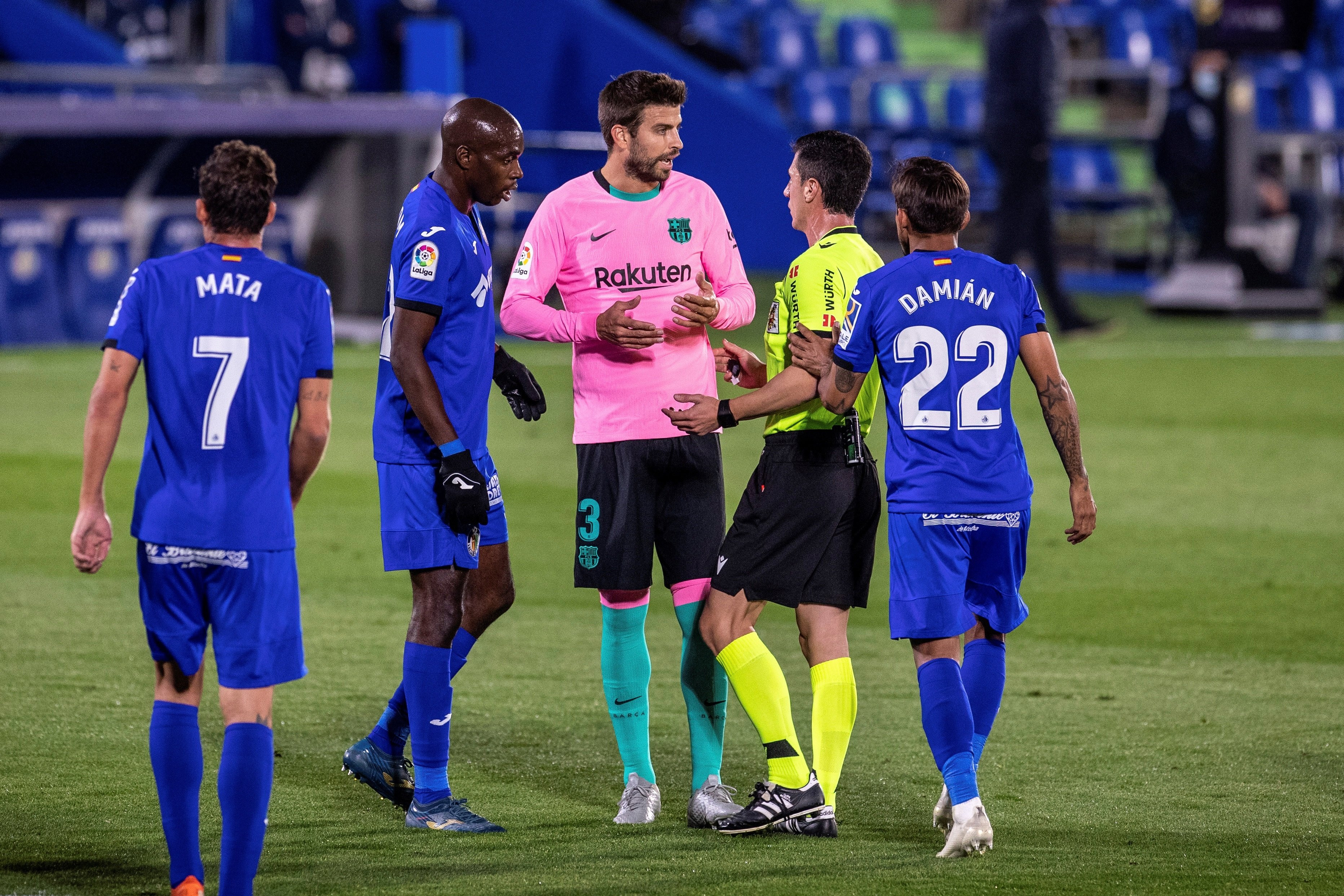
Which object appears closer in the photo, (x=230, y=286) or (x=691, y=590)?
(x=230, y=286)

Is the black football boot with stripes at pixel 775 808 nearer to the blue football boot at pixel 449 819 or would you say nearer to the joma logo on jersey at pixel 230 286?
the blue football boot at pixel 449 819

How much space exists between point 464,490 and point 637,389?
2.34ft

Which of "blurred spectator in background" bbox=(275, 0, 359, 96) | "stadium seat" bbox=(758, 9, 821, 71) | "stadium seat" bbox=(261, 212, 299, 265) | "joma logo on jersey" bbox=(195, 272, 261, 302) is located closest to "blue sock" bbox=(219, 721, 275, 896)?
"joma logo on jersey" bbox=(195, 272, 261, 302)

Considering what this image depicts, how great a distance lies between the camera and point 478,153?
4.99 meters

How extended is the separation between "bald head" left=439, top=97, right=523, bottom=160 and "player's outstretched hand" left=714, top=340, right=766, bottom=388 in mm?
865

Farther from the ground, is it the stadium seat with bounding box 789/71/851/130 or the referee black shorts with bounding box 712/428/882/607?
the stadium seat with bounding box 789/71/851/130

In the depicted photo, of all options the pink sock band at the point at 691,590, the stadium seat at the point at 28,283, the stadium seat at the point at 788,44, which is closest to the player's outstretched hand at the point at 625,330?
the pink sock band at the point at 691,590

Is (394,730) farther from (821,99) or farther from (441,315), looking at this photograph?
(821,99)

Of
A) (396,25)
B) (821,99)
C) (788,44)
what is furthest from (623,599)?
(788,44)

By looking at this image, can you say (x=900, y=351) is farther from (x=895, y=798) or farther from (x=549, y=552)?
(x=549, y=552)

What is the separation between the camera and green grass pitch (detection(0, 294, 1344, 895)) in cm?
463

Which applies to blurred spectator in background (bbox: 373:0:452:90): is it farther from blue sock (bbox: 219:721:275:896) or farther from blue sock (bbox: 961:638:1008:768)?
blue sock (bbox: 219:721:275:896)

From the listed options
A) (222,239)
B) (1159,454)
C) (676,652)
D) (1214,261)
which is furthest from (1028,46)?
(222,239)

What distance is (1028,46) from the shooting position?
17094 millimetres
